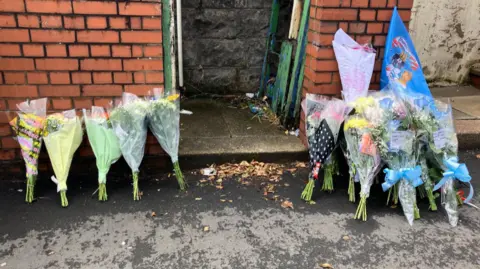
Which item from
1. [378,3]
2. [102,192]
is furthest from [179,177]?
[378,3]

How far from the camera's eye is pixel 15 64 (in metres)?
2.83

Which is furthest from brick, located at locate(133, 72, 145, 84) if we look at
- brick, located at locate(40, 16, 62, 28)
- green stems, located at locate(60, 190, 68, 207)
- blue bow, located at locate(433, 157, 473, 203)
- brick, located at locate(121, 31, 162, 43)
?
blue bow, located at locate(433, 157, 473, 203)

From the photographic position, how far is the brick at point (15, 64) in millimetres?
2812

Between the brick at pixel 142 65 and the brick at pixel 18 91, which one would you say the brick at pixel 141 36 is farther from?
the brick at pixel 18 91

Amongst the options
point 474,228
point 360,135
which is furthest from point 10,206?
point 474,228

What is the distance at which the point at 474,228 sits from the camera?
2643mm

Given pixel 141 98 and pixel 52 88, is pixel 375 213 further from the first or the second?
pixel 52 88

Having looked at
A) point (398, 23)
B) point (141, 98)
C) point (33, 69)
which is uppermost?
point (398, 23)

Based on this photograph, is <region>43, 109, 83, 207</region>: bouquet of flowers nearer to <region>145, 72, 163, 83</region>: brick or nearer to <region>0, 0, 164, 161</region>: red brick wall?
<region>0, 0, 164, 161</region>: red brick wall

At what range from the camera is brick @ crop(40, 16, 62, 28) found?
2.75 m

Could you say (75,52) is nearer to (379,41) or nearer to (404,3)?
(379,41)

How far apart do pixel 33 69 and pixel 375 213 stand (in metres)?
2.69

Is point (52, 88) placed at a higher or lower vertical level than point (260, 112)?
higher

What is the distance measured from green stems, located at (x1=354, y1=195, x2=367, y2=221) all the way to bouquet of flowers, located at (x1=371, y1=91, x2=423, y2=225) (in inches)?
6.3
